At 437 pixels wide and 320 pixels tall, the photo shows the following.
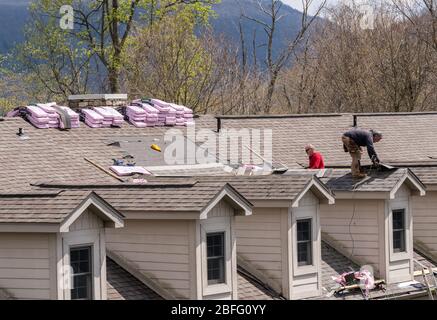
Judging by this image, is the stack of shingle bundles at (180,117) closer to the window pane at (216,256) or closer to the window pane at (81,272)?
the window pane at (216,256)

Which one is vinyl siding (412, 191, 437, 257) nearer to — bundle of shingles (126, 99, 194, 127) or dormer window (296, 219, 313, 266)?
dormer window (296, 219, 313, 266)

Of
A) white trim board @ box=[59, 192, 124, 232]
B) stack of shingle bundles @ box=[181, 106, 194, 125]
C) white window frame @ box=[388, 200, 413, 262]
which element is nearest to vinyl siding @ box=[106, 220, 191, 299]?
white trim board @ box=[59, 192, 124, 232]

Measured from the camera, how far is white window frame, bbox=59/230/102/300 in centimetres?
1934

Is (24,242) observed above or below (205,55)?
below

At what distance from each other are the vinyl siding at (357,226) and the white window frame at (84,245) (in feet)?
25.0

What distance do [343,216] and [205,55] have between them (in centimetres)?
3218

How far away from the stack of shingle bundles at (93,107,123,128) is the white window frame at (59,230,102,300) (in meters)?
10.5

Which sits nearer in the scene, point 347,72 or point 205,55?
point 205,55

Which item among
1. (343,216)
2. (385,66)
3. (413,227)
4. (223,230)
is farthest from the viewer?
(385,66)

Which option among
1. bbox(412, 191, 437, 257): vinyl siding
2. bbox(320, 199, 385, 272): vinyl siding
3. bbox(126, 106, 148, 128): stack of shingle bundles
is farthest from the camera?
bbox(126, 106, 148, 128): stack of shingle bundles

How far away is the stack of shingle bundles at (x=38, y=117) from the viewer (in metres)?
28.7

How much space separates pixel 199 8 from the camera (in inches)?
2405
